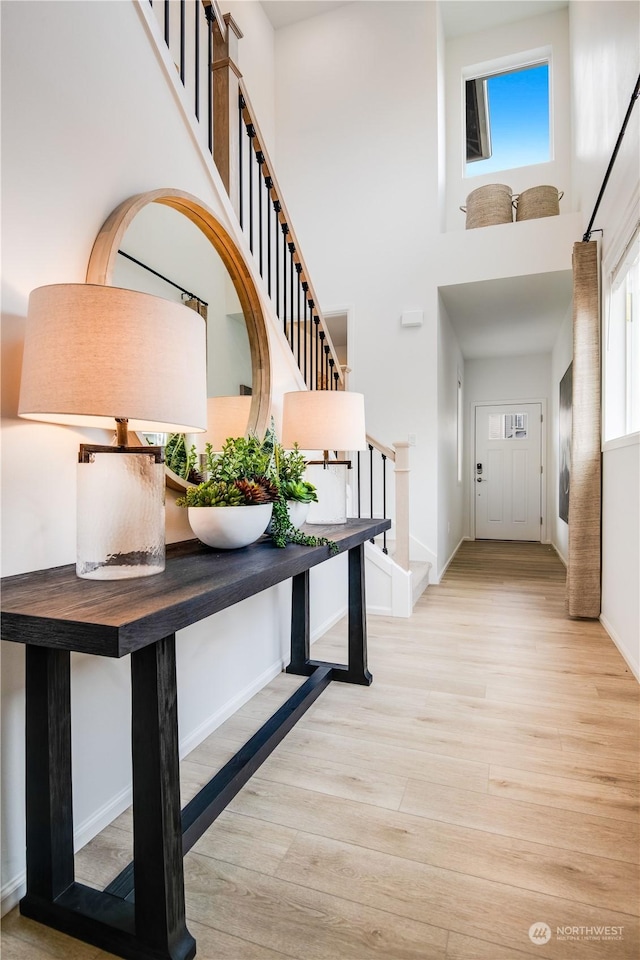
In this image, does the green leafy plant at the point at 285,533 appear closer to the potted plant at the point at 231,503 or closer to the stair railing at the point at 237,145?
the potted plant at the point at 231,503

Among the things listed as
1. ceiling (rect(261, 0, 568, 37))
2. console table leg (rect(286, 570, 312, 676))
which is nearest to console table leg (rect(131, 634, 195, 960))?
console table leg (rect(286, 570, 312, 676))

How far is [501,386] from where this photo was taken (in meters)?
7.24

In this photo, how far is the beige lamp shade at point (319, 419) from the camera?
A: 2270mm

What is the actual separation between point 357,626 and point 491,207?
386 centimetres

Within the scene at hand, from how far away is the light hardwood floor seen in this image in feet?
3.63

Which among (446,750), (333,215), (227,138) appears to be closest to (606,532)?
(446,750)

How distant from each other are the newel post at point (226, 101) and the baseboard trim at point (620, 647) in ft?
9.24

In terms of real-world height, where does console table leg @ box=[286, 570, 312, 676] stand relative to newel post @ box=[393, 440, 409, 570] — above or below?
below

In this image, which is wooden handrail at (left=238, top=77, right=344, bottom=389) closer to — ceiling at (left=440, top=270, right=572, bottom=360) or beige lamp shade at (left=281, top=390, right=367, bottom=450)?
beige lamp shade at (left=281, top=390, right=367, bottom=450)

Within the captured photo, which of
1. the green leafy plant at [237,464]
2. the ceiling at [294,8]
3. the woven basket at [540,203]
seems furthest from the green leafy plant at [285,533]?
the ceiling at [294,8]

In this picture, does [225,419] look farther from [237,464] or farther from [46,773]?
[46,773]

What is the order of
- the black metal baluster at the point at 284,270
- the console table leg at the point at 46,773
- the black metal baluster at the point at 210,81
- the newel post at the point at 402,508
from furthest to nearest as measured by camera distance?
the newel post at the point at 402,508, the black metal baluster at the point at 284,270, the black metal baluster at the point at 210,81, the console table leg at the point at 46,773

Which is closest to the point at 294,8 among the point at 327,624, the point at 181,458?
the point at 181,458

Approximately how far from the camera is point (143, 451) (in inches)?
50.2
